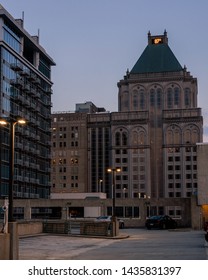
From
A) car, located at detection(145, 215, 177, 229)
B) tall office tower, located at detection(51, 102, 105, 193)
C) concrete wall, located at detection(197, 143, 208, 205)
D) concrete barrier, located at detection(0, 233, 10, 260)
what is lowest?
car, located at detection(145, 215, 177, 229)

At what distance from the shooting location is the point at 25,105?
109125 millimetres

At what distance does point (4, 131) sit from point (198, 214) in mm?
52465

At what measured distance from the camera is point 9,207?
1917cm

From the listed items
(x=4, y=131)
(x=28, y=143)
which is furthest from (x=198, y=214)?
(x=28, y=143)

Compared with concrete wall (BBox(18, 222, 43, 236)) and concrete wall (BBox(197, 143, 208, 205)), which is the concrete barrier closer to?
concrete wall (BBox(18, 222, 43, 236))

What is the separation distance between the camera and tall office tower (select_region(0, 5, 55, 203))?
9969cm

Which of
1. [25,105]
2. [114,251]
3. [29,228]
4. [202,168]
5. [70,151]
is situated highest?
[25,105]

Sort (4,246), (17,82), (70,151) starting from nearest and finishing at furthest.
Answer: (4,246) → (17,82) → (70,151)

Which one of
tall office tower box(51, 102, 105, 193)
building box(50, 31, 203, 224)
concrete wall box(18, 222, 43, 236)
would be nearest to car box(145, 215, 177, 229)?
concrete wall box(18, 222, 43, 236)

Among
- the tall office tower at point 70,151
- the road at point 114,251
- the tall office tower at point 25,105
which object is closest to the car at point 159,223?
the road at point 114,251

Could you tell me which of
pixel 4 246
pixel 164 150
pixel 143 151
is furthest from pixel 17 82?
pixel 164 150

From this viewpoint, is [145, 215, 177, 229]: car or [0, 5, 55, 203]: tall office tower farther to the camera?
[0, 5, 55, 203]: tall office tower

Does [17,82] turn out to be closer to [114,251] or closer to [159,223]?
[159,223]
